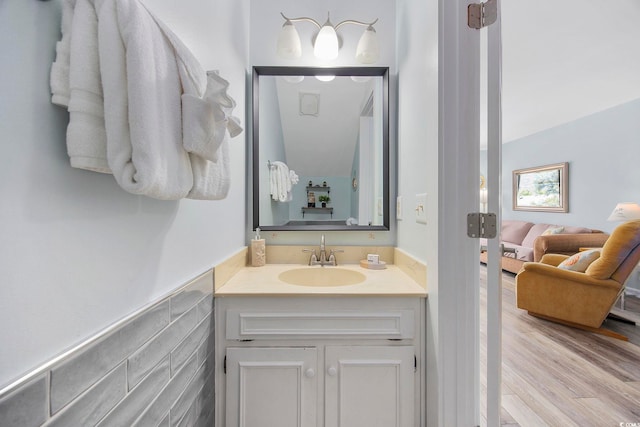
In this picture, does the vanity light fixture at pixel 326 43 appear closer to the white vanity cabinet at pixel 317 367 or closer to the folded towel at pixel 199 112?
the folded towel at pixel 199 112

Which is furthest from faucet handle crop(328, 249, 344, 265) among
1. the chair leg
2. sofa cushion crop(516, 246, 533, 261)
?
sofa cushion crop(516, 246, 533, 261)

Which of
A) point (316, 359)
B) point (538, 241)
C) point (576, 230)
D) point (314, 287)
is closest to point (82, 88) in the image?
point (314, 287)

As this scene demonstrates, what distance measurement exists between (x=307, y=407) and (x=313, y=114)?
152 centimetres

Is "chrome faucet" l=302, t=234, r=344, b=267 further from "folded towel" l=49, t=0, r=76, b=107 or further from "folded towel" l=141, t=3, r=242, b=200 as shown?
"folded towel" l=49, t=0, r=76, b=107

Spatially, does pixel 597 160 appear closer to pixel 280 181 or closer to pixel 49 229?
pixel 280 181

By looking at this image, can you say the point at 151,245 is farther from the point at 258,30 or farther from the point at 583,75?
the point at 583,75

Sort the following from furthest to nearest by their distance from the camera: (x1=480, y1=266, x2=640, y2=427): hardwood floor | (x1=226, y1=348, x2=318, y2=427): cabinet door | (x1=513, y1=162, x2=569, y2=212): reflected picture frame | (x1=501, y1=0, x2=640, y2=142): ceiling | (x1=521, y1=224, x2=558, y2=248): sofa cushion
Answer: (x1=521, y1=224, x2=558, y2=248): sofa cushion
(x1=513, y1=162, x2=569, y2=212): reflected picture frame
(x1=501, y1=0, x2=640, y2=142): ceiling
(x1=480, y1=266, x2=640, y2=427): hardwood floor
(x1=226, y1=348, x2=318, y2=427): cabinet door

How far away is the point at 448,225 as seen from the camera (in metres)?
0.93

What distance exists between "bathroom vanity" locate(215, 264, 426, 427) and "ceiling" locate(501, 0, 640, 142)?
2347mm

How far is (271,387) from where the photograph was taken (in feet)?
3.44

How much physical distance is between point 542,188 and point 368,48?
4.48 metres

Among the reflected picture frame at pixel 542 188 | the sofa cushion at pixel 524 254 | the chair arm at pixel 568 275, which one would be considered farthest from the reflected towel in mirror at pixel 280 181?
the reflected picture frame at pixel 542 188

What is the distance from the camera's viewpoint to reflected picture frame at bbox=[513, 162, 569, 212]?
3.98m

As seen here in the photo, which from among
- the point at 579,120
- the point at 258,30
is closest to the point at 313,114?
the point at 258,30
